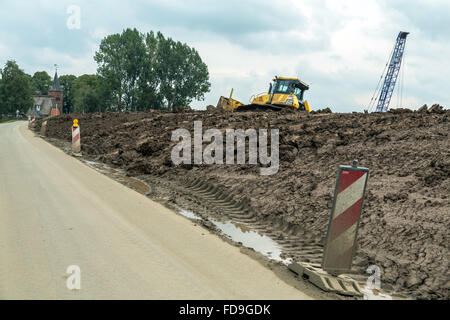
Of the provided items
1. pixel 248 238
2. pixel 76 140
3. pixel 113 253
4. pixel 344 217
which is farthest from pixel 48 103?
pixel 344 217

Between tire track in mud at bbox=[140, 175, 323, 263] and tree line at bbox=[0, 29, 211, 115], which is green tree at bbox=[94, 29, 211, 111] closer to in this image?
tree line at bbox=[0, 29, 211, 115]

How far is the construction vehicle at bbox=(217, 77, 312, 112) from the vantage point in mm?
22766

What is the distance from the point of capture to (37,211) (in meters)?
7.09

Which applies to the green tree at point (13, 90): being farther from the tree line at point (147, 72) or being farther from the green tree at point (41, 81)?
the green tree at point (41, 81)

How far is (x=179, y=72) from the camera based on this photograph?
2768 inches

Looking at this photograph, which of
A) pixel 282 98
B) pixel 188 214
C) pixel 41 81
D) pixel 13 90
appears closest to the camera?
pixel 188 214

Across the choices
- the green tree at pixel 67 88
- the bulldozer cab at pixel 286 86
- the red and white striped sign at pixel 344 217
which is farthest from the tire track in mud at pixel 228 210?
the green tree at pixel 67 88

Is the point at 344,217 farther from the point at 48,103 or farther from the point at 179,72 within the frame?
the point at 48,103

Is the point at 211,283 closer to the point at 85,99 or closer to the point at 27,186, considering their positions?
the point at 27,186

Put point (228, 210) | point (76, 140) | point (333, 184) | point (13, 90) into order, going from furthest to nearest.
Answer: point (13, 90), point (76, 140), point (228, 210), point (333, 184)

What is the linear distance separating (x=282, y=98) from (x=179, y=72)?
4941cm

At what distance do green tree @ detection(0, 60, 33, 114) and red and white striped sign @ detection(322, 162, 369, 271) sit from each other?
8822 centimetres

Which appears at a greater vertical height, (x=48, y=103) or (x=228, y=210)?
(x=48, y=103)

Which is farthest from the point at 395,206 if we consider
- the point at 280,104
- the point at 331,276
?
the point at 280,104
